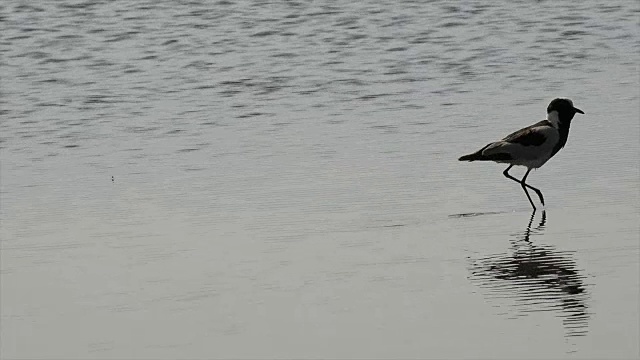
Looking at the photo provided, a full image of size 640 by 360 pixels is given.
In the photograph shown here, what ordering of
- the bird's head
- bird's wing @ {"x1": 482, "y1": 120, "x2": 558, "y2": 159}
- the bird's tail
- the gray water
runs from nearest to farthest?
the gray water → the bird's tail → bird's wing @ {"x1": 482, "y1": 120, "x2": 558, "y2": 159} → the bird's head

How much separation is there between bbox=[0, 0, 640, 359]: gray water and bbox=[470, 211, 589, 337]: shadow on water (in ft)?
0.06

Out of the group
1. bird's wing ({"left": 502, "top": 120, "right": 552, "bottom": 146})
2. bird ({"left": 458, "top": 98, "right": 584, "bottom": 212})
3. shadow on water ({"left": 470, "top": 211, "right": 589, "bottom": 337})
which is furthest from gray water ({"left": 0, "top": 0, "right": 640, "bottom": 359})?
bird's wing ({"left": 502, "top": 120, "right": 552, "bottom": 146})

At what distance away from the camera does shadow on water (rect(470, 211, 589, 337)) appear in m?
7.54

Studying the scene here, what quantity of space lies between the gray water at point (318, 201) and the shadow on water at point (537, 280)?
18mm

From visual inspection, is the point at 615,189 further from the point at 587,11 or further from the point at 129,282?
the point at 587,11

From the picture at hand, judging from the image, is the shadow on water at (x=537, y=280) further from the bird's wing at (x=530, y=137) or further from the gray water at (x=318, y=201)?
the bird's wing at (x=530, y=137)

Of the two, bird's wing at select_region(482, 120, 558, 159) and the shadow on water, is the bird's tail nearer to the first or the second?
bird's wing at select_region(482, 120, 558, 159)

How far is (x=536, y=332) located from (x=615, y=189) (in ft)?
10.7

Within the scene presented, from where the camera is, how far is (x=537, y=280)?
820 centimetres

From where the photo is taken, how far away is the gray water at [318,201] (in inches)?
295

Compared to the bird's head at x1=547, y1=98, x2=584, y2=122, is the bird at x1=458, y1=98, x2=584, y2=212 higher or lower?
→ lower

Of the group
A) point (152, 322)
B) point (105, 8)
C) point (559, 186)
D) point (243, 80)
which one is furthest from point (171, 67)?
point (152, 322)

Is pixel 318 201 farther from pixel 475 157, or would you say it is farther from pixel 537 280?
pixel 537 280

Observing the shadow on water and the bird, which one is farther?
the bird
